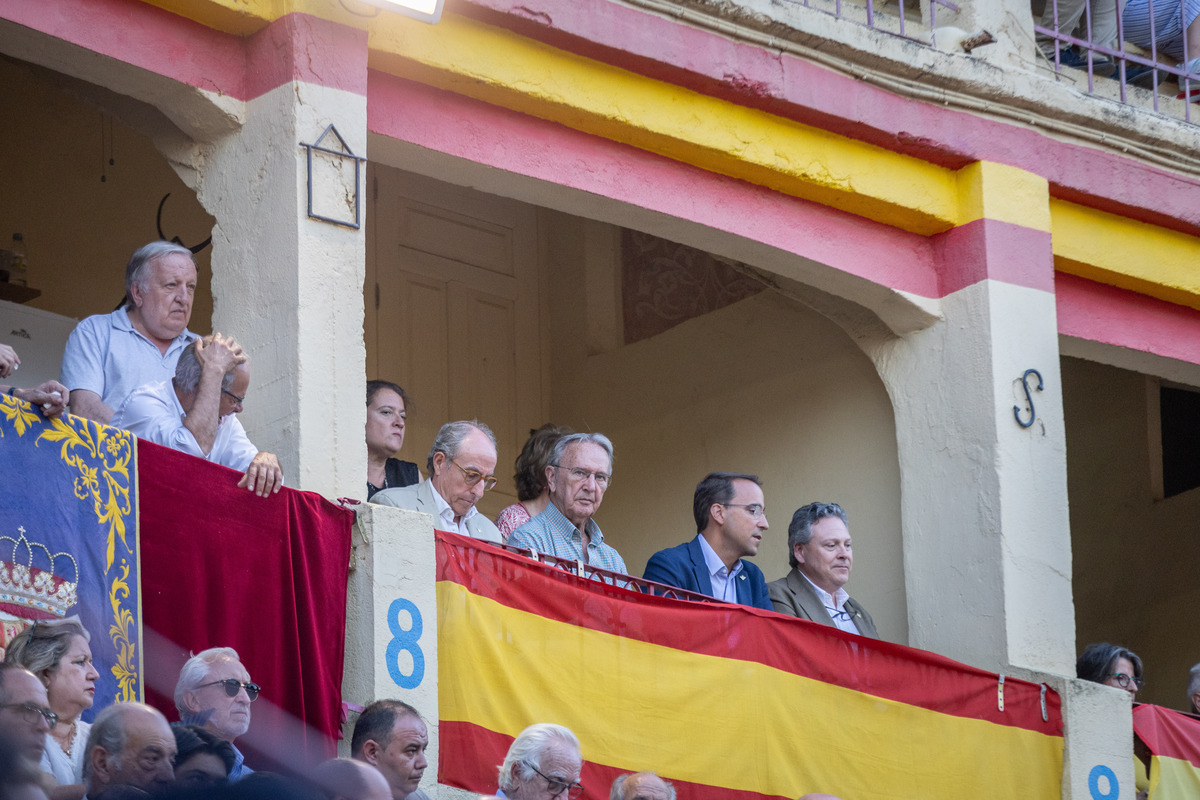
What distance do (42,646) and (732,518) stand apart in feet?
11.1

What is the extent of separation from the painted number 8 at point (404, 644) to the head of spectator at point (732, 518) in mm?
1856

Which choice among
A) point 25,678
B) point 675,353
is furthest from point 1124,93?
point 25,678

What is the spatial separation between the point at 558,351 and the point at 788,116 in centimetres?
315

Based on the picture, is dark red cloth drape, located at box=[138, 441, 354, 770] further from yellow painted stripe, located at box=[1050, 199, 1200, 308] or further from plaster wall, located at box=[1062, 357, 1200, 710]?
plaster wall, located at box=[1062, 357, 1200, 710]

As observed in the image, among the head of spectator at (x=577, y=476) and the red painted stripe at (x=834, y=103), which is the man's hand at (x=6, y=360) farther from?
the red painted stripe at (x=834, y=103)

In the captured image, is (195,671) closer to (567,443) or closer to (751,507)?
(567,443)

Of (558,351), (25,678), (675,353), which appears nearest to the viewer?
(25,678)

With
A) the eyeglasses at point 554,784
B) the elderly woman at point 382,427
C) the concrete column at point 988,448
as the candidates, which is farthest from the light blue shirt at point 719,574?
the eyeglasses at point 554,784

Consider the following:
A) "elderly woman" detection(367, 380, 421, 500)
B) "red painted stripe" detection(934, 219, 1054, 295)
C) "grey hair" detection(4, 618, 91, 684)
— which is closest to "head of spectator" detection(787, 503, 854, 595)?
"red painted stripe" detection(934, 219, 1054, 295)

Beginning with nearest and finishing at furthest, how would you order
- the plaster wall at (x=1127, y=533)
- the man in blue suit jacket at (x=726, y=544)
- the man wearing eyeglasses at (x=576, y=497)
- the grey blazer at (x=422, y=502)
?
1. the grey blazer at (x=422, y=502)
2. the man wearing eyeglasses at (x=576, y=497)
3. the man in blue suit jacket at (x=726, y=544)
4. the plaster wall at (x=1127, y=533)

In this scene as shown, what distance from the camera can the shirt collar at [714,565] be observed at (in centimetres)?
779

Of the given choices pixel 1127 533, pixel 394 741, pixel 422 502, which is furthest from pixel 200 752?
pixel 1127 533

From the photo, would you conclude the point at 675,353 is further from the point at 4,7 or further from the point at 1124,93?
the point at 4,7

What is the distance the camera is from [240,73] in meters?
7.17
